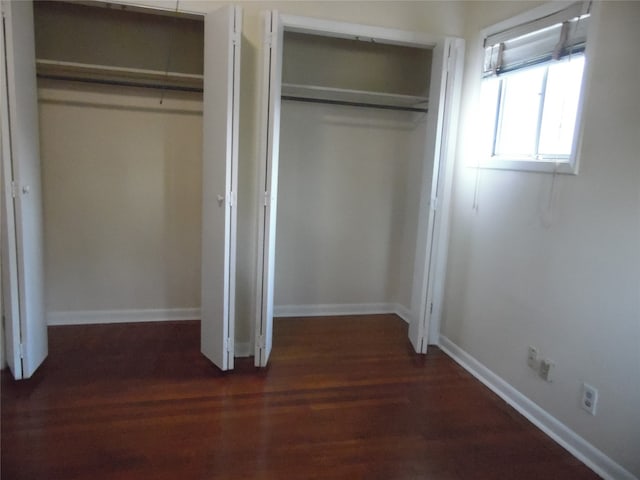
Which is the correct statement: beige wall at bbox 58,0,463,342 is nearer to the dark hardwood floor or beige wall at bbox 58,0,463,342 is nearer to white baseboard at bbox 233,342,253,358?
white baseboard at bbox 233,342,253,358

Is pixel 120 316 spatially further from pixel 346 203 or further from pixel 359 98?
pixel 359 98

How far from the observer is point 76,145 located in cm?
323

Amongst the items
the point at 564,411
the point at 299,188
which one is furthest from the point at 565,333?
Result: the point at 299,188

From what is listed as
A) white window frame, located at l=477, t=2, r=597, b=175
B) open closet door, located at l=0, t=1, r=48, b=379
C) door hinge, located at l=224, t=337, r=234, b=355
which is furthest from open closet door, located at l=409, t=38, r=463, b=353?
open closet door, located at l=0, t=1, r=48, b=379

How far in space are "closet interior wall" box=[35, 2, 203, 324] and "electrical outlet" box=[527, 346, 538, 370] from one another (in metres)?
2.37

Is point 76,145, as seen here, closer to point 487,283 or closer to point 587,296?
point 487,283

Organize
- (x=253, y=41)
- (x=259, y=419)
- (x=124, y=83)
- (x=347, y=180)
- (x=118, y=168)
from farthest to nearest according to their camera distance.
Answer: (x=347, y=180) < (x=118, y=168) < (x=124, y=83) < (x=253, y=41) < (x=259, y=419)

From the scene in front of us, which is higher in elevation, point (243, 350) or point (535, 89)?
point (535, 89)

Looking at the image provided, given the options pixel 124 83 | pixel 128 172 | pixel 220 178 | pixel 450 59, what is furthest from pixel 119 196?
pixel 450 59

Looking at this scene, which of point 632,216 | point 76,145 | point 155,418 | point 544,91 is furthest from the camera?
point 76,145

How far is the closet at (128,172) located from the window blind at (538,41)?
5.59ft

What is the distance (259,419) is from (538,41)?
2455 mm

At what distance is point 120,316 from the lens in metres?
3.50

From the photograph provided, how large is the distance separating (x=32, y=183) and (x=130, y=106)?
3.31 ft
